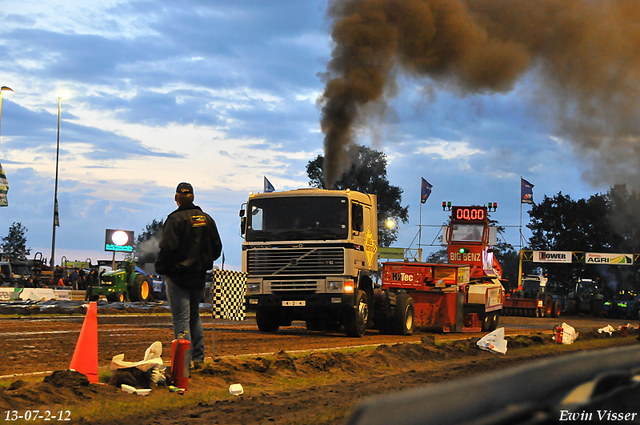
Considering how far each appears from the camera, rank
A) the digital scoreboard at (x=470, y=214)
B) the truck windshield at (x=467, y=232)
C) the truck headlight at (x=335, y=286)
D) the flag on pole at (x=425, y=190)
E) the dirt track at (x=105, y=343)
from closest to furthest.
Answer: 1. the dirt track at (x=105, y=343)
2. the truck headlight at (x=335, y=286)
3. the truck windshield at (x=467, y=232)
4. the digital scoreboard at (x=470, y=214)
5. the flag on pole at (x=425, y=190)

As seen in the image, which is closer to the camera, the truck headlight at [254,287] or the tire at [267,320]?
the truck headlight at [254,287]

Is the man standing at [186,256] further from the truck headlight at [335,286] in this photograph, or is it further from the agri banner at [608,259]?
the agri banner at [608,259]

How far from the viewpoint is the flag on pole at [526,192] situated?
5244 centimetres

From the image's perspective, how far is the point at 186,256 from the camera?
24.6 ft

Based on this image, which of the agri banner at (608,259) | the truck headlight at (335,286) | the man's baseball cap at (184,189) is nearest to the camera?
the man's baseball cap at (184,189)

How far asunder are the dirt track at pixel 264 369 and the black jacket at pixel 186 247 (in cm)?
115

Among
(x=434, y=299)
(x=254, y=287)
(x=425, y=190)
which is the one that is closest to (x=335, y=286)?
(x=254, y=287)

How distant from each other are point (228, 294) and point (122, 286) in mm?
22312

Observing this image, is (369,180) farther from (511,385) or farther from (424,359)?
(511,385)

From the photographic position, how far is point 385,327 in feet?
57.5

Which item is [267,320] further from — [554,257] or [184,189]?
[554,257]

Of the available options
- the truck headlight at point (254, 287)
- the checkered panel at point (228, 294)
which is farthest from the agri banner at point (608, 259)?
the checkered panel at point (228, 294)

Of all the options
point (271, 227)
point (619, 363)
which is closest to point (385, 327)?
point (271, 227)

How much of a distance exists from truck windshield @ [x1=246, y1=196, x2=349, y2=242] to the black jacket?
24.1 ft
